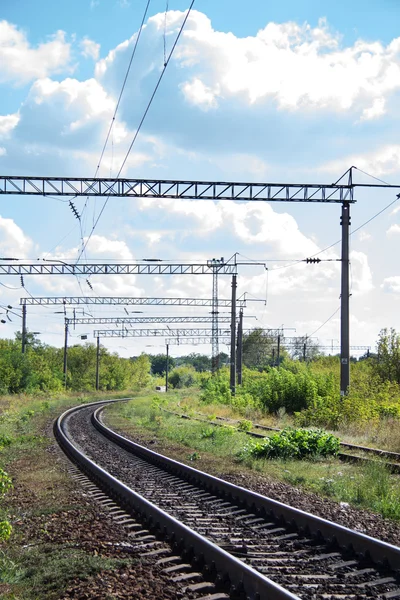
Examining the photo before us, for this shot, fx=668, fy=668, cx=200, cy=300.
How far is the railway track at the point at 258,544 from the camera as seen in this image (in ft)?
21.1

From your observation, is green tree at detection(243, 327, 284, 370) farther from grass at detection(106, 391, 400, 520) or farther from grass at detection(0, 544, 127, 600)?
grass at detection(0, 544, 127, 600)

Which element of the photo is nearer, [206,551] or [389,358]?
[206,551]

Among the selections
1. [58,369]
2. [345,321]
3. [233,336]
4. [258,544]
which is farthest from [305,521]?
[58,369]

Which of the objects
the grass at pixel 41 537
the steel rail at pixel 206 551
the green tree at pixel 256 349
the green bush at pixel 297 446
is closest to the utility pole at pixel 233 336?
the grass at pixel 41 537

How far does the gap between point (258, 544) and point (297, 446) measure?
8.49 meters

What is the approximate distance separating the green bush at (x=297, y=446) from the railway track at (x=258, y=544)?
362 centimetres

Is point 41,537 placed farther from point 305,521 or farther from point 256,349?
point 256,349

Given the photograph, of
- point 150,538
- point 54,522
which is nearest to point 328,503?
point 150,538

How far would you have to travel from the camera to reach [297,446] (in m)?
16.5

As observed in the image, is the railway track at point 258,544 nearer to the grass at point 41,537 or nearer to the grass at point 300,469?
the grass at point 41,537

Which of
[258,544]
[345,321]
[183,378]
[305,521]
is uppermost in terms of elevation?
[345,321]

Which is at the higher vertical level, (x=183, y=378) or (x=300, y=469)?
(x=300, y=469)

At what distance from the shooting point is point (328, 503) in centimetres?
1091

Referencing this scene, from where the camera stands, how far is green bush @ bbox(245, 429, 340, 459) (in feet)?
54.0
